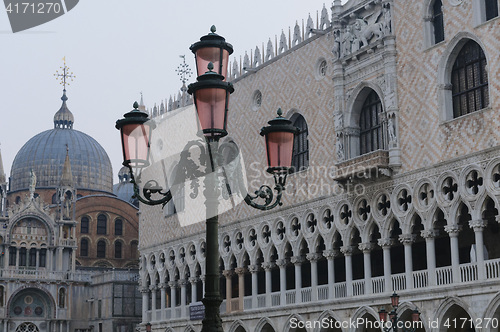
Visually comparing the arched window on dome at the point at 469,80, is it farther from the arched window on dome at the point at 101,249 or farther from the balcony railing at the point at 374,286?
the arched window on dome at the point at 101,249

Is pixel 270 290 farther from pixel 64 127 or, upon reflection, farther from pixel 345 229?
pixel 64 127

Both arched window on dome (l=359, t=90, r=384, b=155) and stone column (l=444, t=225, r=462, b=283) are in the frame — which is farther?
arched window on dome (l=359, t=90, r=384, b=155)

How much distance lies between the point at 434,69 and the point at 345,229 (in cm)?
527

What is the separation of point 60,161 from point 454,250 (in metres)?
35.8

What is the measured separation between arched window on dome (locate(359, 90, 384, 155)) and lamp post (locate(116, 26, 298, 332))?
13.9 m

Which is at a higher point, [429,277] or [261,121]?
[261,121]

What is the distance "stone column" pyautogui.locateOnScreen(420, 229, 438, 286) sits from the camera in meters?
20.9

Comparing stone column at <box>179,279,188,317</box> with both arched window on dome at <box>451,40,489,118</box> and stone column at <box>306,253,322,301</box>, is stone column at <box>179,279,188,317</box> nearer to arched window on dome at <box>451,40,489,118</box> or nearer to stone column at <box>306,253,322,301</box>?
stone column at <box>306,253,322,301</box>

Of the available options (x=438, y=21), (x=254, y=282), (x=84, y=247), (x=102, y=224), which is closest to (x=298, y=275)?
(x=254, y=282)

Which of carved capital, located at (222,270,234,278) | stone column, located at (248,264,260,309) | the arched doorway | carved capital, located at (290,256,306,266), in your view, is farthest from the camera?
the arched doorway

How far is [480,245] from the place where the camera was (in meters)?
19.6

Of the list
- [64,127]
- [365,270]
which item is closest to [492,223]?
[365,270]

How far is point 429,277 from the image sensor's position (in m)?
20.9

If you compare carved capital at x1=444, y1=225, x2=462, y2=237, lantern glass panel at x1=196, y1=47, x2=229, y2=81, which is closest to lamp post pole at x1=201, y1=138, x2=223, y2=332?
lantern glass panel at x1=196, y1=47, x2=229, y2=81
